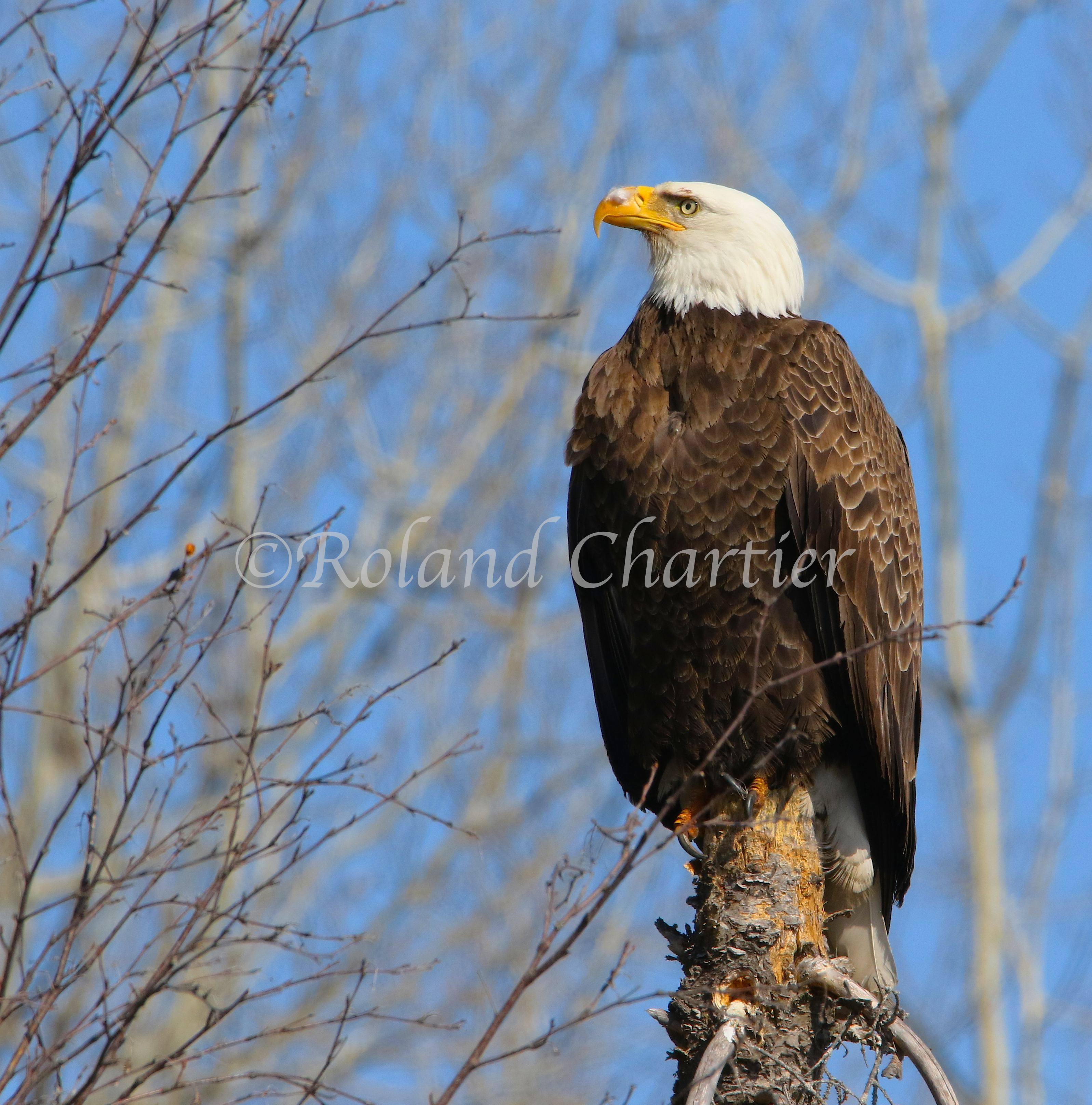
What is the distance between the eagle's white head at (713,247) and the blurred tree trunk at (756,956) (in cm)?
164

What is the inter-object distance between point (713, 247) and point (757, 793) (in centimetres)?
178

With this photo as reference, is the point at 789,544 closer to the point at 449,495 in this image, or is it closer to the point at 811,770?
the point at 811,770

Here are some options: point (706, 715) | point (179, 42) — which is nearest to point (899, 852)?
point (706, 715)

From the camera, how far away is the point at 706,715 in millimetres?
4293

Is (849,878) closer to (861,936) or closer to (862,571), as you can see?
(861,936)

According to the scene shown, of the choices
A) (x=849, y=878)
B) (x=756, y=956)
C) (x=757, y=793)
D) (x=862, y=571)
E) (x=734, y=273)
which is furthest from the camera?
(x=734, y=273)

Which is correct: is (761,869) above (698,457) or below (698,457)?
below

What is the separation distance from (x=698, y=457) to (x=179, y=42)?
1819mm

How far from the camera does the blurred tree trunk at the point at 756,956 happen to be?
353 cm

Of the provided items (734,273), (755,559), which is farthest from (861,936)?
(734,273)

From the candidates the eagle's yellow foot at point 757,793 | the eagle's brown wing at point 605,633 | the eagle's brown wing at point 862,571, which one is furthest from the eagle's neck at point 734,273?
the eagle's yellow foot at point 757,793

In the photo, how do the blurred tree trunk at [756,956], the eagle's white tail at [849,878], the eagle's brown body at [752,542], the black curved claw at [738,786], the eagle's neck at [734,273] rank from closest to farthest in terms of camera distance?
the blurred tree trunk at [756,956]
the black curved claw at [738,786]
the eagle's brown body at [752,542]
the eagle's white tail at [849,878]
the eagle's neck at [734,273]

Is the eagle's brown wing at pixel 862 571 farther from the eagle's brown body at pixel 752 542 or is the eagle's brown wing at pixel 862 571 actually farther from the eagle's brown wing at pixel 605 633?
the eagle's brown wing at pixel 605 633

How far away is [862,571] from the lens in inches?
171
